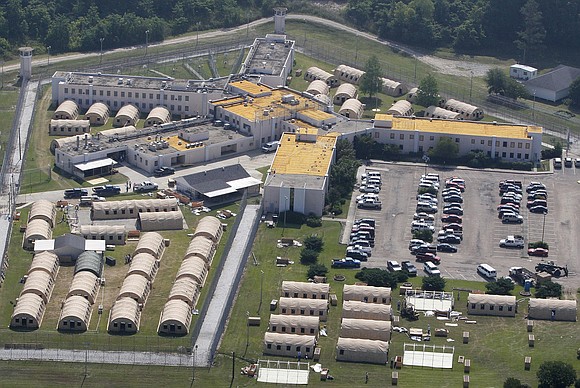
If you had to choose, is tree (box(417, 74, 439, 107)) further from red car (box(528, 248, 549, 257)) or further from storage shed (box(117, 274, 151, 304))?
storage shed (box(117, 274, 151, 304))

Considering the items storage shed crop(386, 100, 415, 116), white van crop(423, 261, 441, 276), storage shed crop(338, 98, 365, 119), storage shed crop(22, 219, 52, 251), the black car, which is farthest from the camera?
storage shed crop(386, 100, 415, 116)

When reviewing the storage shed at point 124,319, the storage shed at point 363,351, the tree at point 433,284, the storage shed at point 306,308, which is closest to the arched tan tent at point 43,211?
the storage shed at point 124,319

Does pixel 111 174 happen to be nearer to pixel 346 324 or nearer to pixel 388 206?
pixel 388 206

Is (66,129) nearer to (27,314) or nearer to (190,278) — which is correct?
(190,278)

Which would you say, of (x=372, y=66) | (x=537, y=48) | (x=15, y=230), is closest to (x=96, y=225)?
(x=15, y=230)

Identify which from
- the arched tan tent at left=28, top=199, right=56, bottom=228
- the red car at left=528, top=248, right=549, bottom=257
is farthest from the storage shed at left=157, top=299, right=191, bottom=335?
the red car at left=528, top=248, right=549, bottom=257

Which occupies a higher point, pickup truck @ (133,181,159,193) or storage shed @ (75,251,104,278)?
storage shed @ (75,251,104,278)

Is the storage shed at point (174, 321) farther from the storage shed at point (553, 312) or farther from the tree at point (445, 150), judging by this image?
the tree at point (445, 150)
